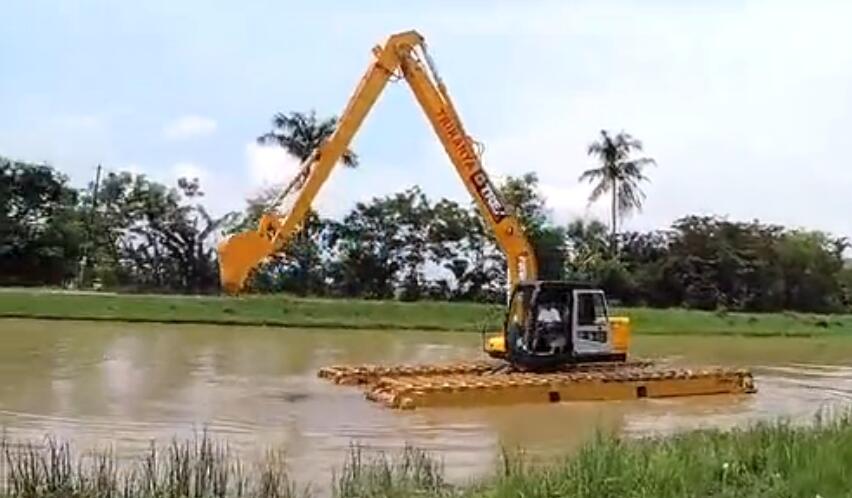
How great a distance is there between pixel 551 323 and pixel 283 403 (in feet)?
15.5

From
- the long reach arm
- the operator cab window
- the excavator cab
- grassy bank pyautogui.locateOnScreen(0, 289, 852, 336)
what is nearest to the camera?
the excavator cab

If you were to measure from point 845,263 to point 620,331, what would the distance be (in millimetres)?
40984

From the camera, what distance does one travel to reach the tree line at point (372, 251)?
5200 centimetres

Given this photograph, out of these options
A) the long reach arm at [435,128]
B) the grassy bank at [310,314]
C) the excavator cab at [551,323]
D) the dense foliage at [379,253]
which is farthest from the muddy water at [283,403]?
the dense foliage at [379,253]

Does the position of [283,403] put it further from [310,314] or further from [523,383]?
[310,314]

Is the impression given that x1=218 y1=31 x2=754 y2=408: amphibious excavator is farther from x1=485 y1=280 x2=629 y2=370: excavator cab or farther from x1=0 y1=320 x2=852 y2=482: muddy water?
x1=0 y1=320 x2=852 y2=482: muddy water

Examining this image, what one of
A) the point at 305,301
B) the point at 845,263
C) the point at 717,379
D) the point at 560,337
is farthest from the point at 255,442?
the point at 845,263

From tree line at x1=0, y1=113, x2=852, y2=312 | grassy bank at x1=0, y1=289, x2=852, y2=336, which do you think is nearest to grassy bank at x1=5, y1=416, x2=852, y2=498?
grassy bank at x1=0, y1=289, x2=852, y2=336

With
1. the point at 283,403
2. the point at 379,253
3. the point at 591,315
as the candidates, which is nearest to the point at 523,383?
the point at 591,315

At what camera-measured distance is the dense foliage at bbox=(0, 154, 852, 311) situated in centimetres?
5203

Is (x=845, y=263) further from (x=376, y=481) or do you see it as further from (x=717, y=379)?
(x=376, y=481)

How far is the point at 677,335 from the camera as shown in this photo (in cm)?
4088

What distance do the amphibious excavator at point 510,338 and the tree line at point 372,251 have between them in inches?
944

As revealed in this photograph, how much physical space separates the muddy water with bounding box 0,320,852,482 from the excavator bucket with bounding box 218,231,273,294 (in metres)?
1.51
